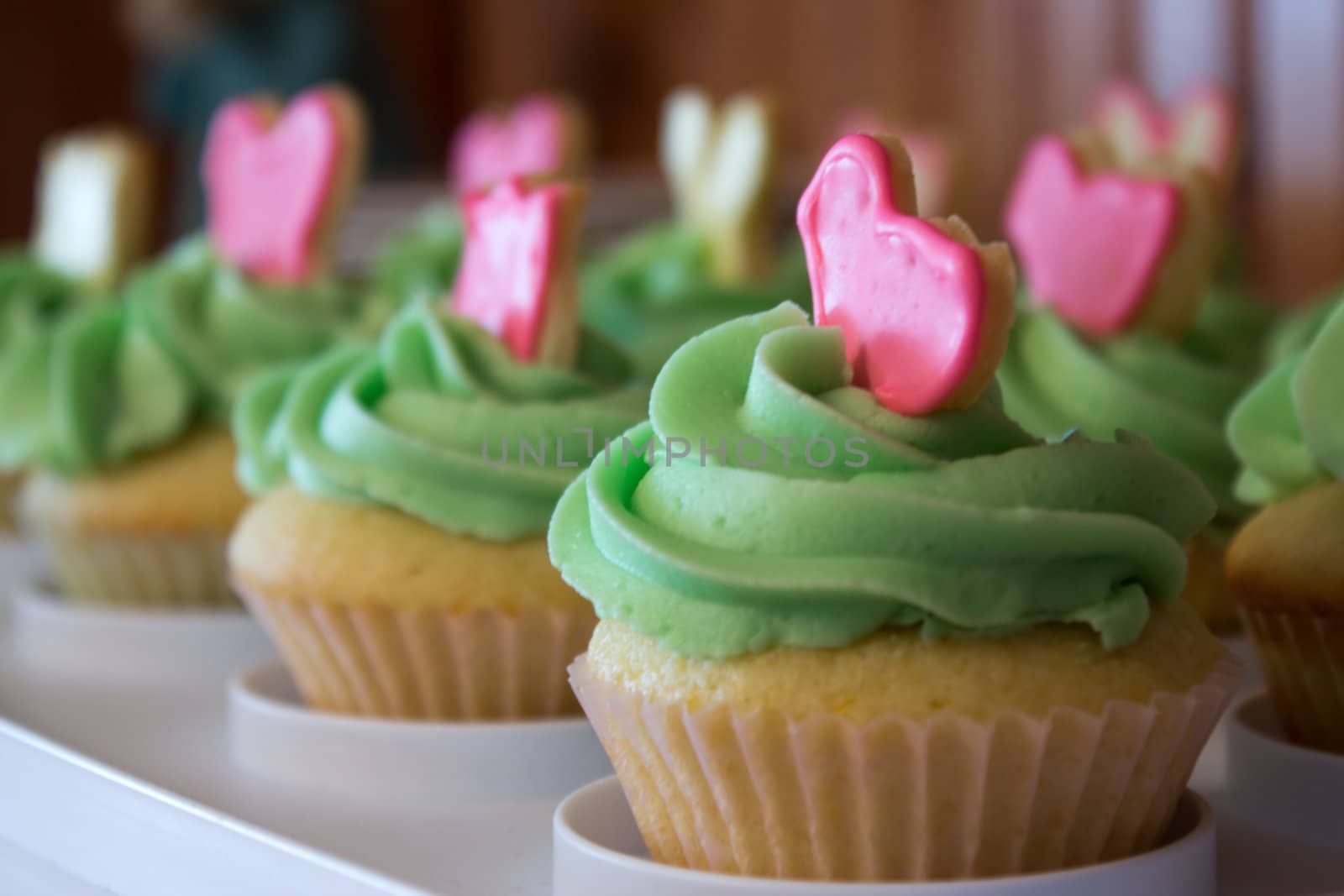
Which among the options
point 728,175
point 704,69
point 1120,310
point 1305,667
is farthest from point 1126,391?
point 704,69

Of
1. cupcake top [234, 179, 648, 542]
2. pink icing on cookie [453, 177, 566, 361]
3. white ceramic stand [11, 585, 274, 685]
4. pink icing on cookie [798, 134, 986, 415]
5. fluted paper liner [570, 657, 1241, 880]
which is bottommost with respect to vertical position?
white ceramic stand [11, 585, 274, 685]

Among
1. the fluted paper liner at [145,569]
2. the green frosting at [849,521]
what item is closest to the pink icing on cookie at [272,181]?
the fluted paper liner at [145,569]

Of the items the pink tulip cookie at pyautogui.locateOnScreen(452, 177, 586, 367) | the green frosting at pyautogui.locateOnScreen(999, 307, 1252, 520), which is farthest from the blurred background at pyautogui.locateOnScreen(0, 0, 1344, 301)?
the pink tulip cookie at pyautogui.locateOnScreen(452, 177, 586, 367)

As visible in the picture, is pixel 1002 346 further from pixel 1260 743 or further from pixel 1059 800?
pixel 1260 743

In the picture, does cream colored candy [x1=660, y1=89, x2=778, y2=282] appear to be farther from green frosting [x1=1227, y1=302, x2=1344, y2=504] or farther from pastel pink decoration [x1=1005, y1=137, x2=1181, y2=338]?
green frosting [x1=1227, y1=302, x2=1344, y2=504]

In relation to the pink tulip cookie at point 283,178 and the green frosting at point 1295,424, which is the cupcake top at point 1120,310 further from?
the pink tulip cookie at point 283,178

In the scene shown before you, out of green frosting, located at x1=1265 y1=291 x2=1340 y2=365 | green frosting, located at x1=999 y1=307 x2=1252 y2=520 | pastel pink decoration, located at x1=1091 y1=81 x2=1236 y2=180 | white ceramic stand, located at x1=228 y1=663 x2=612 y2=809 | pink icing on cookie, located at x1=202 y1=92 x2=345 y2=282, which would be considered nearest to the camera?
white ceramic stand, located at x1=228 y1=663 x2=612 y2=809

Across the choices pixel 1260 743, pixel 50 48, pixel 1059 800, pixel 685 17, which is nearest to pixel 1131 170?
pixel 1260 743

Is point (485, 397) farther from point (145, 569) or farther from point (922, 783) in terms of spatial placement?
point (145, 569)
